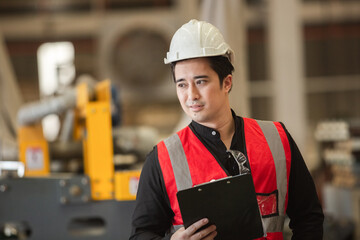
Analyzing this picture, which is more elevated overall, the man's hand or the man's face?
the man's face

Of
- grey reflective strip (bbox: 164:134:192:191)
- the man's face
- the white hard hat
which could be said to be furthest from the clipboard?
the white hard hat

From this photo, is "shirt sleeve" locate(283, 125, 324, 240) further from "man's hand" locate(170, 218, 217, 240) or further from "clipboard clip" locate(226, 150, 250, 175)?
"man's hand" locate(170, 218, 217, 240)

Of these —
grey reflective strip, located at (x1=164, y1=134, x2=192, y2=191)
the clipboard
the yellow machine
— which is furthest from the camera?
the yellow machine

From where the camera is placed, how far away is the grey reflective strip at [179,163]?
62.1 inches

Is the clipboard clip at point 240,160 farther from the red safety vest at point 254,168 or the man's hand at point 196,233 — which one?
the man's hand at point 196,233

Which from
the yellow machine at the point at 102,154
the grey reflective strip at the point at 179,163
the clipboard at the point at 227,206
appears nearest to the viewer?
the clipboard at the point at 227,206

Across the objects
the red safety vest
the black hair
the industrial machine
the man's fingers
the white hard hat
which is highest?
the white hard hat

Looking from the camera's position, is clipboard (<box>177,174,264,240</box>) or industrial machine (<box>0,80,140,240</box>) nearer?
clipboard (<box>177,174,264,240</box>)

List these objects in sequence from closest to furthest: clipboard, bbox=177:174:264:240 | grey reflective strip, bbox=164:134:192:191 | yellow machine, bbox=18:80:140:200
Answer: clipboard, bbox=177:174:264:240
grey reflective strip, bbox=164:134:192:191
yellow machine, bbox=18:80:140:200

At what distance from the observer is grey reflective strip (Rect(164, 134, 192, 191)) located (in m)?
1.58

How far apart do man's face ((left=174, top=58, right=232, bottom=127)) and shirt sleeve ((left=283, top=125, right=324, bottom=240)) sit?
0.29m

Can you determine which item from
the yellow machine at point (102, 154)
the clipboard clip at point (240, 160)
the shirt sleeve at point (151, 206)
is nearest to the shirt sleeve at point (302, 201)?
the clipboard clip at point (240, 160)

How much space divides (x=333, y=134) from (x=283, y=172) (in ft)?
16.7

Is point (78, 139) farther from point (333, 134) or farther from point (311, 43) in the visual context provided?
point (311, 43)
